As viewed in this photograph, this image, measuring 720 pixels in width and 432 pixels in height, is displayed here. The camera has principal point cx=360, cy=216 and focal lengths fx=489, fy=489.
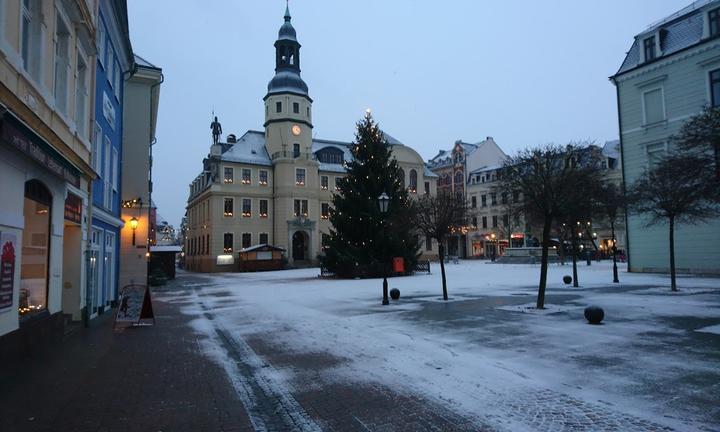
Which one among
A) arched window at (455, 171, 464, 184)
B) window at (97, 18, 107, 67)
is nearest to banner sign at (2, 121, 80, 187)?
window at (97, 18, 107, 67)

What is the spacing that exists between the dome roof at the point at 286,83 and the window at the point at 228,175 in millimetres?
10923

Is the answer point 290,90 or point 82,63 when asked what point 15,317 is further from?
point 290,90

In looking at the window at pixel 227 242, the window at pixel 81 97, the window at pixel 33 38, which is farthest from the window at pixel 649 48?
the window at pixel 227 242

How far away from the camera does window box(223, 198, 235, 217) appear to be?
5566 cm

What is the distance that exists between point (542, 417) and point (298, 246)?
2173 inches

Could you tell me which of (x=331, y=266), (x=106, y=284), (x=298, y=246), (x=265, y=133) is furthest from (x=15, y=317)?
(x=265, y=133)

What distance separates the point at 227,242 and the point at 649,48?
43.7 meters

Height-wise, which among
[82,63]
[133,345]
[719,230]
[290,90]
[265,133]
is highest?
[290,90]

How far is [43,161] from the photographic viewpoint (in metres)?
8.91

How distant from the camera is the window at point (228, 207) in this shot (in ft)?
183

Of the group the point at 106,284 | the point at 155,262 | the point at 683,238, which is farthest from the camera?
the point at 155,262

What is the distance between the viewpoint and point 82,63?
1311 cm

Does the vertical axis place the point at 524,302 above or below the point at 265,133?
below

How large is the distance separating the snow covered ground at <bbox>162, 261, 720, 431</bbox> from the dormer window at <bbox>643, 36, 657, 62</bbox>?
18.5 metres
